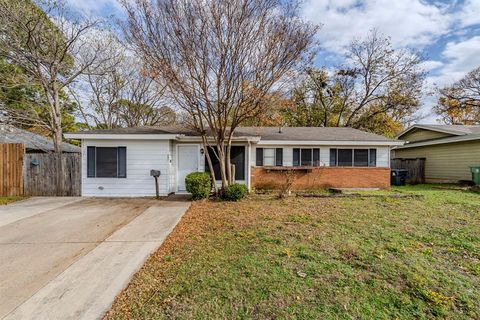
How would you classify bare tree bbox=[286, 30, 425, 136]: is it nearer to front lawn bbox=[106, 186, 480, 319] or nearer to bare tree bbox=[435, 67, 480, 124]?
bare tree bbox=[435, 67, 480, 124]

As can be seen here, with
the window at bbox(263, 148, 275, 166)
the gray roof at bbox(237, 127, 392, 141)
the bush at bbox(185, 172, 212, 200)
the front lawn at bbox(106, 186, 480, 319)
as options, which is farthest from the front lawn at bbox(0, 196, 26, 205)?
the window at bbox(263, 148, 275, 166)

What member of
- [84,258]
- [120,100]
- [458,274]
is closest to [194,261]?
[84,258]

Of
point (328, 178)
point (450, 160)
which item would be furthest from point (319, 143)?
point (450, 160)

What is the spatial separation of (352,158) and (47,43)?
51.5ft

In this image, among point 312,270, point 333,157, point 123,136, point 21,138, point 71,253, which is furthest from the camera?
point 21,138

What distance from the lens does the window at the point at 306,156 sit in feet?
39.0

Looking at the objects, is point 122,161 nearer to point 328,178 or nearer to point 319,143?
point 319,143

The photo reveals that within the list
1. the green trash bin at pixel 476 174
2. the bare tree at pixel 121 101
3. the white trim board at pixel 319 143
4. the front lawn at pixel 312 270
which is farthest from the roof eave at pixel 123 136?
the green trash bin at pixel 476 174

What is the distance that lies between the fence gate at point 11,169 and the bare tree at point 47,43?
150 inches

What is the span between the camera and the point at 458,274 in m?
3.33

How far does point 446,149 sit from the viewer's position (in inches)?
581

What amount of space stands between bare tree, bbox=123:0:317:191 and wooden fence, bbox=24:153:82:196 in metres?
5.15

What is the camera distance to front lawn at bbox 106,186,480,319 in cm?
261

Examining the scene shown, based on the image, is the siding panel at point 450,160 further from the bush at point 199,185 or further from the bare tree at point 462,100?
the bush at point 199,185
